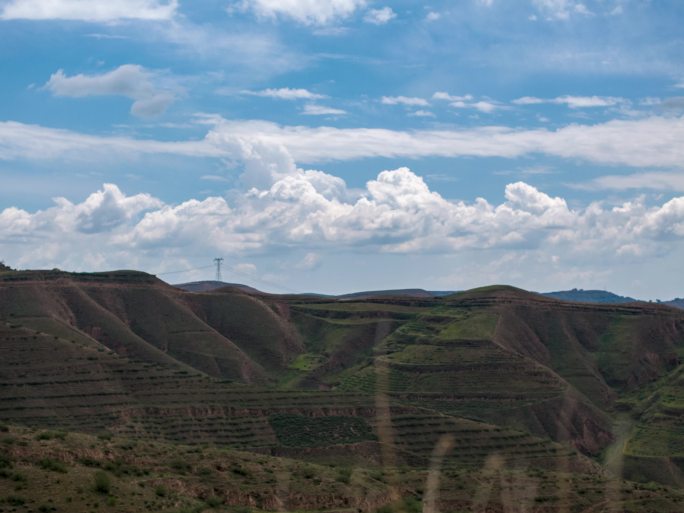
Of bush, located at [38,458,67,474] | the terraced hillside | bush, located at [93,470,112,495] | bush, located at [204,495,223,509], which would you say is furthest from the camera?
the terraced hillside

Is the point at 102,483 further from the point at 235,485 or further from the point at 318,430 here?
the point at 318,430

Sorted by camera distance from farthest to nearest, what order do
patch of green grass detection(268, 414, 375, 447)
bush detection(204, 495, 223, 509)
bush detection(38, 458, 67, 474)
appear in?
1. patch of green grass detection(268, 414, 375, 447)
2. bush detection(204, 495, 223, 509)
3. bush detection(38, 458, 67, 474)

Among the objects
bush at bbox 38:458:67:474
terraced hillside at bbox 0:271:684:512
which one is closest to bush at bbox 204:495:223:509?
terraced hillside at bbox 0:271:684:512

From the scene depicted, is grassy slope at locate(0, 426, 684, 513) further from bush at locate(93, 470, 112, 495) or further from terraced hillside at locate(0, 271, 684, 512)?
terraced hillside at locate(0, 271, 684, 512)

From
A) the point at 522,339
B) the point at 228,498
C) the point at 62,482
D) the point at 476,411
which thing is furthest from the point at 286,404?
the point at 522,339

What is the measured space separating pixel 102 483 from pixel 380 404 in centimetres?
7577

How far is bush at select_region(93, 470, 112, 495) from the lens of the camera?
190ft

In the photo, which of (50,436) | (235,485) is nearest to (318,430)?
(235,485)

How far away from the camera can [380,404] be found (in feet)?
431

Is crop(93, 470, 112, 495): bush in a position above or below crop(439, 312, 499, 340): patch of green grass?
below

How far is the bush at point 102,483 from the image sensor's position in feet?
190

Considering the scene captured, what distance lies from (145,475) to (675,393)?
122152 millimetres

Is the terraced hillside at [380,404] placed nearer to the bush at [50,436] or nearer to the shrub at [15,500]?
the bush at [50,436]

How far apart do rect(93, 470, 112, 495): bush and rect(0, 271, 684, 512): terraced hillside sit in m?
2.32
